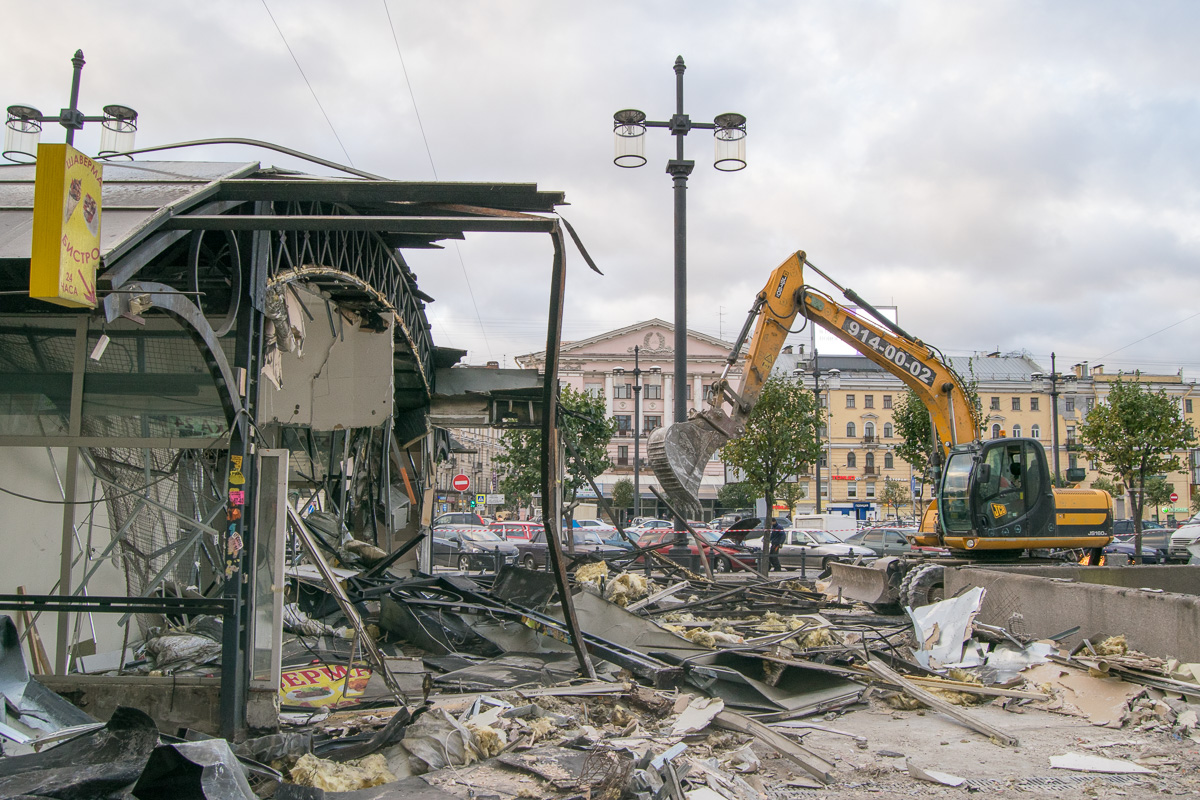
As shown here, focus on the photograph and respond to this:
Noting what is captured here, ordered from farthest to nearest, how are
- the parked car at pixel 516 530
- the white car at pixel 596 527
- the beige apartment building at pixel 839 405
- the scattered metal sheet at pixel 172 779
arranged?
the beige apartment building at pixel 839 405
the white car at pixel 596 527
the parked car at pixel 516 530
the scattered metal sheet at pixel 172 779

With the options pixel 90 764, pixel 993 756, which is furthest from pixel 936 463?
pixel 90 764

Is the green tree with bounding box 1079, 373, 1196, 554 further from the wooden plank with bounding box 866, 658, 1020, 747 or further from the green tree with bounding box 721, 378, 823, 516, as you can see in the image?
the wooden plank with bounding box 866, 658, 1020, 747

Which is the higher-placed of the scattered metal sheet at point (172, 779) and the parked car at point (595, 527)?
the scattered metal sheet at point (172, 779)

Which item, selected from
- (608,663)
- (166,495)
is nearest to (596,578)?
(608,663)

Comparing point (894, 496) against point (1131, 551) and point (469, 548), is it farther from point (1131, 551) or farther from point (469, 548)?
point (469, 548)

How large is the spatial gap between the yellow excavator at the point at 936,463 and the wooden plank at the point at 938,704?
13.8ft

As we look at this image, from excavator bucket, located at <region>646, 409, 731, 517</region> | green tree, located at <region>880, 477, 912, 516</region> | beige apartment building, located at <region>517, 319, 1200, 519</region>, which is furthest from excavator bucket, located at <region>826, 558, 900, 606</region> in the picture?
beige apartment building, located at <region>517, 319, 1200, 519</region>

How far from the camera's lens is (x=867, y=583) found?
13781mm

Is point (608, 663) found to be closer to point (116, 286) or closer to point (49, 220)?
point (116, 286)

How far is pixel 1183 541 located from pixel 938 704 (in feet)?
79.7

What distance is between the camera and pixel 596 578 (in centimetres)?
1329

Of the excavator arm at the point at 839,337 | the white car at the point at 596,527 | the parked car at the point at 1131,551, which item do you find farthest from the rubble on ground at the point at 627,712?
the white car at the point at 596,527

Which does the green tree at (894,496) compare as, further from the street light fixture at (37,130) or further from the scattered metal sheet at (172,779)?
the scattered metal sheet at (172,779)

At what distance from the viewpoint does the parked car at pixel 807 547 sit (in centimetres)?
2496
